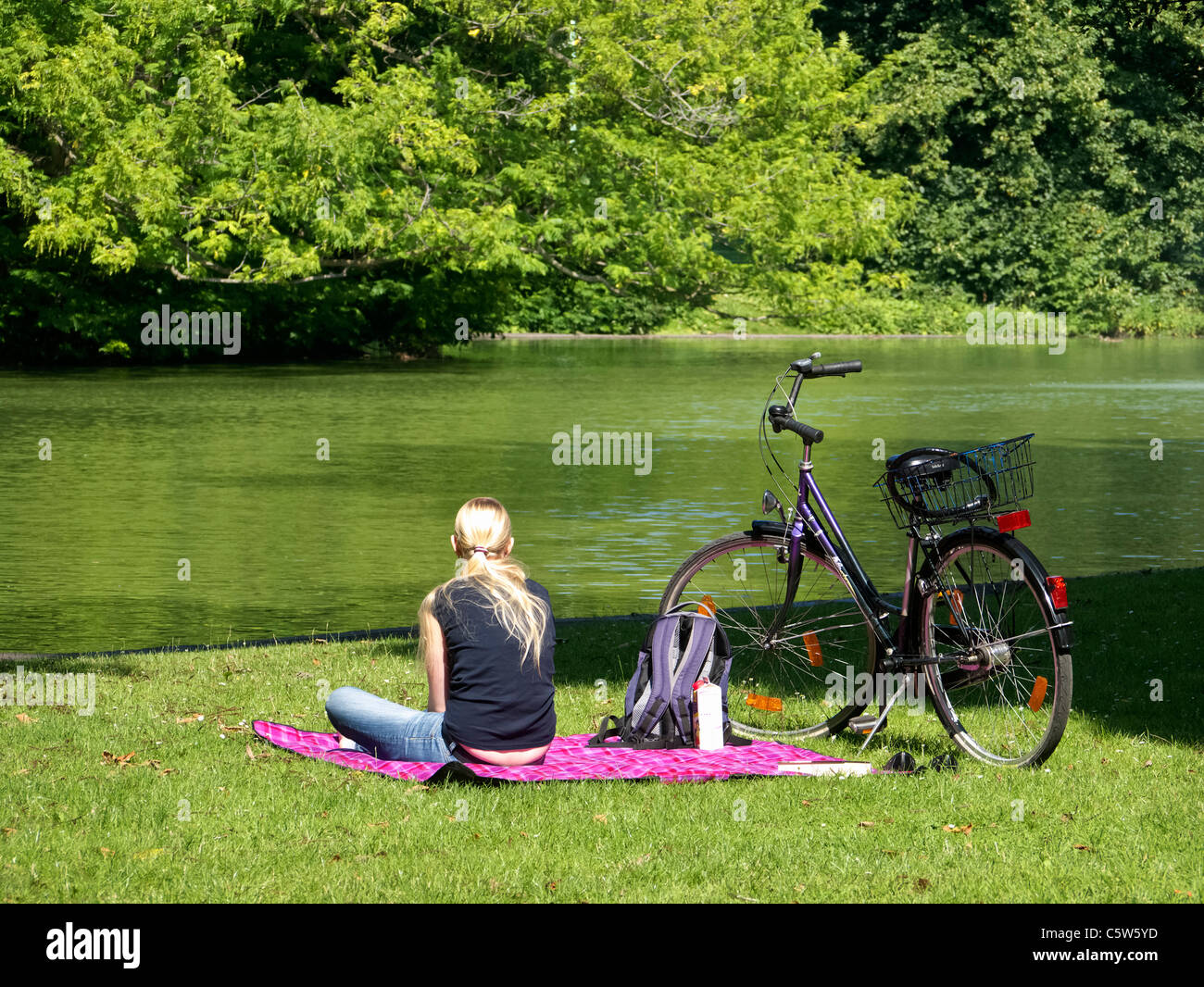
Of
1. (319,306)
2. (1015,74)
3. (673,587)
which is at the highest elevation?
(1015,74)

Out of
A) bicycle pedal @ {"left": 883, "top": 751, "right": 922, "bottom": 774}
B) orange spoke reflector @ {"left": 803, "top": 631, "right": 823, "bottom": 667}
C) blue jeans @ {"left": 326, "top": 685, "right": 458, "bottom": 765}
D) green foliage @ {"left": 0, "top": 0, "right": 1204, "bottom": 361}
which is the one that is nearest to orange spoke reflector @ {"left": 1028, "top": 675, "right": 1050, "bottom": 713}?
bicycle pedal @ {"left": 883, "top": 751, "right": 922, "bottom": 774}

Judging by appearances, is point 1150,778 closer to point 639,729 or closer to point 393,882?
point 639,729

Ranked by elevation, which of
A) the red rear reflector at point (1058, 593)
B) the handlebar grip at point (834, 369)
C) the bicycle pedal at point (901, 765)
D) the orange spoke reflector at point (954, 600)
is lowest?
the bicycle pedal at point (901, 765)

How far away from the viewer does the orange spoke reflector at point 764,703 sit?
7496 millimetres

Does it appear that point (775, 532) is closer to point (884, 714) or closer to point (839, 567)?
point (839, 567)

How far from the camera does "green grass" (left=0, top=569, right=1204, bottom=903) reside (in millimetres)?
5180

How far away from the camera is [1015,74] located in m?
57.2

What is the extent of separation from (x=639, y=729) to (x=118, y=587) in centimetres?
674

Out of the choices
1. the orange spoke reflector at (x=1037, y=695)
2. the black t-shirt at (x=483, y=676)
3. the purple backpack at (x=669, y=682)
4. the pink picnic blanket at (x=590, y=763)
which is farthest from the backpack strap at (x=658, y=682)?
the orange spoke reflector at (x=1037, y=695)

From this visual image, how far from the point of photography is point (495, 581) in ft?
21.2

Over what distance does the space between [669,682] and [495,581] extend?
93 centimetres

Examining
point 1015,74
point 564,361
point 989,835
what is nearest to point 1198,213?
point 1015,74

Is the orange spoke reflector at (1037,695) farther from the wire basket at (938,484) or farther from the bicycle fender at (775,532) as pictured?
the bicycle fender at (775,532)

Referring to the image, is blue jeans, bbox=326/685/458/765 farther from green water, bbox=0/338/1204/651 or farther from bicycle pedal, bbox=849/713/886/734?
green water, bbox=0/338/1204/651
